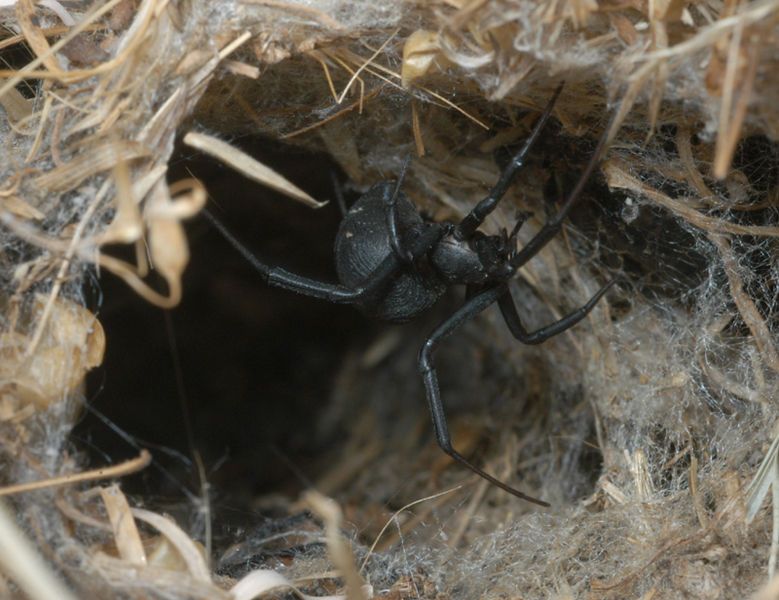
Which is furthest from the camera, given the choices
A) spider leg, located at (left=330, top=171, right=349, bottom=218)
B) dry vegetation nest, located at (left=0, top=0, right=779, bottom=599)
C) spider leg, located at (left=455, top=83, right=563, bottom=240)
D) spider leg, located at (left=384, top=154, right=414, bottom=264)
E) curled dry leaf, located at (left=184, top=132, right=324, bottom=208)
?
spider leg, located at (left=330, top=171, right=349, bottom=218)

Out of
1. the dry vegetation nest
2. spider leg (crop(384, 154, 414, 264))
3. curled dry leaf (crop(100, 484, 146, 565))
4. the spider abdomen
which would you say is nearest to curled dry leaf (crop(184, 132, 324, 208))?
the dry vegetation nest

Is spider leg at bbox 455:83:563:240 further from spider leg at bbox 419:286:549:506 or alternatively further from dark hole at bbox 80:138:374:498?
dark hole at bbox 80:138:374:498

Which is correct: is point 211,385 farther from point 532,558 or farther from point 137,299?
point 532,558

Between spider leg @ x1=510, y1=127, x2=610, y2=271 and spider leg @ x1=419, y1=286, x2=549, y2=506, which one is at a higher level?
spider leg @ x1=510, y1=127, x2=610, y2=271

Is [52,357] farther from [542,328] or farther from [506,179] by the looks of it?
[542,328]

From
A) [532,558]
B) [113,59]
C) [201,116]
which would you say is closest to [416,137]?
[201,116]

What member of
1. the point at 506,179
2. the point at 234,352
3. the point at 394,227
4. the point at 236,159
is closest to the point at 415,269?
the point at 394,227
